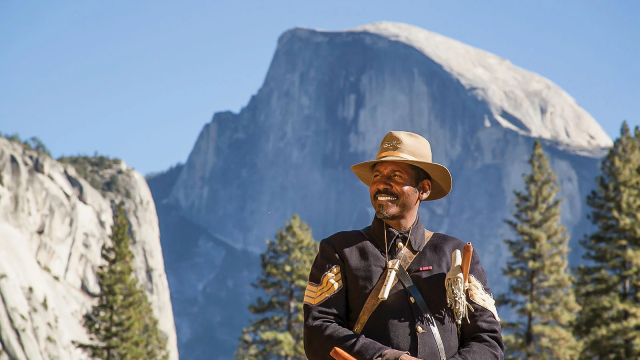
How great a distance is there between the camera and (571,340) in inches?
1162

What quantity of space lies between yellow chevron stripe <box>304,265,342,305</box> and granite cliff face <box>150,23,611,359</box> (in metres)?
101

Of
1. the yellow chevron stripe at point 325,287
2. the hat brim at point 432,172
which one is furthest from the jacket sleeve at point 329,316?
the hat brim at point 432,172

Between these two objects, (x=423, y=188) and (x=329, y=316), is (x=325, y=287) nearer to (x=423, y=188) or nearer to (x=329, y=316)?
(x=329, y=316)

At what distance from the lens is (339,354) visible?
3.74 metres

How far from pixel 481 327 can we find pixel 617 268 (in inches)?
985

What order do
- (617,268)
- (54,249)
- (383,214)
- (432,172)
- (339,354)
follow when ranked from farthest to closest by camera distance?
(54,249) < (617,268) < (432,172) < (383,214) < (339,354)

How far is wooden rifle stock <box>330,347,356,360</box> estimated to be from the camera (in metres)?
3.70

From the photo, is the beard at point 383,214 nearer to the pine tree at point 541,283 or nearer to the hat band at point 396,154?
the hat band at point 396,154

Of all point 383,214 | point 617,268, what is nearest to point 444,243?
point 383,214

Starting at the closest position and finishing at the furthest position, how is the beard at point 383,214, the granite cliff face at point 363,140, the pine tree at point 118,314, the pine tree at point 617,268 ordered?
the beard at point 383,214
the pine tree at point 617,268
the pine tree at point 118,314
the granite cliff face at point 363,140

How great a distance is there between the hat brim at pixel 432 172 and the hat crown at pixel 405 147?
47 millimetres

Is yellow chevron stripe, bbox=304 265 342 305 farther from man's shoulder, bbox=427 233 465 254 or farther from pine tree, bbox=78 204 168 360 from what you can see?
pine tree, bbox=78 204 168 360

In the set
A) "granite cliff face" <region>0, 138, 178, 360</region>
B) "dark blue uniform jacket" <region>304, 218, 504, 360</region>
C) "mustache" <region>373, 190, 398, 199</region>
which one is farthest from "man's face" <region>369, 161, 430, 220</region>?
"granite cliff face" <region>0, 138, 178, 360</region>

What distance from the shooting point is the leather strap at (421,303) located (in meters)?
3.91
